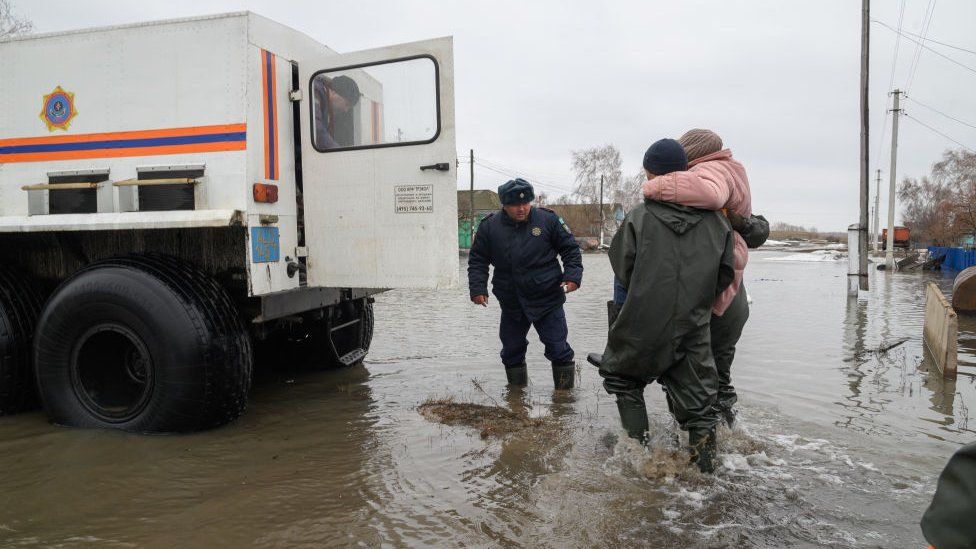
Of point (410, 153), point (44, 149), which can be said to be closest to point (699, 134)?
point (410, 153)

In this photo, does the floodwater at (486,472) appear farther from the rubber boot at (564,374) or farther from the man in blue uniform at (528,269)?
the man in blue uniform at (528,269)

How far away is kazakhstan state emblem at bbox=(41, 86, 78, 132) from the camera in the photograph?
4.49 m

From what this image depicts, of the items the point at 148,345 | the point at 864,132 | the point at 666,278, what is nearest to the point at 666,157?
the point at 666,278

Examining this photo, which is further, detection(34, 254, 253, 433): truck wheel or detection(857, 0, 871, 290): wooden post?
detection(857, 0, 871, 290): wooden post

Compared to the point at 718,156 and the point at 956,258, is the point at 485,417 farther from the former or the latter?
the point at 956,258

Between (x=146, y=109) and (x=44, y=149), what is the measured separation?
0.89 m

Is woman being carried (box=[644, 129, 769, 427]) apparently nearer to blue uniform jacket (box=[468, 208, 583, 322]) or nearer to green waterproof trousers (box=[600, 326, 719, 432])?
green waterproof trousers (box=[600, 326, 719, 432])

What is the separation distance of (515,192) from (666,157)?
1574 millimetres

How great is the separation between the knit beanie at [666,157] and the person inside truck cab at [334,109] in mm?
2173

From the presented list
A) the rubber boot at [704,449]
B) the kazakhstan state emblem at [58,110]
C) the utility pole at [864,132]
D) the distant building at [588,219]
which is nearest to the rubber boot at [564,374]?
the rubber boot at [704,449]

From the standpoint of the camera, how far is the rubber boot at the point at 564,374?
17.2ft

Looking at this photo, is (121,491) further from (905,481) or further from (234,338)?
(905,481)

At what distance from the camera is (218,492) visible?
326cm

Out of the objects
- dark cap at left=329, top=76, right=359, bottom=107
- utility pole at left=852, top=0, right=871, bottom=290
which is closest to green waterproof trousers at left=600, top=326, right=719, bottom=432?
dark cap at left=329, top=76, right=359, bottom=107
